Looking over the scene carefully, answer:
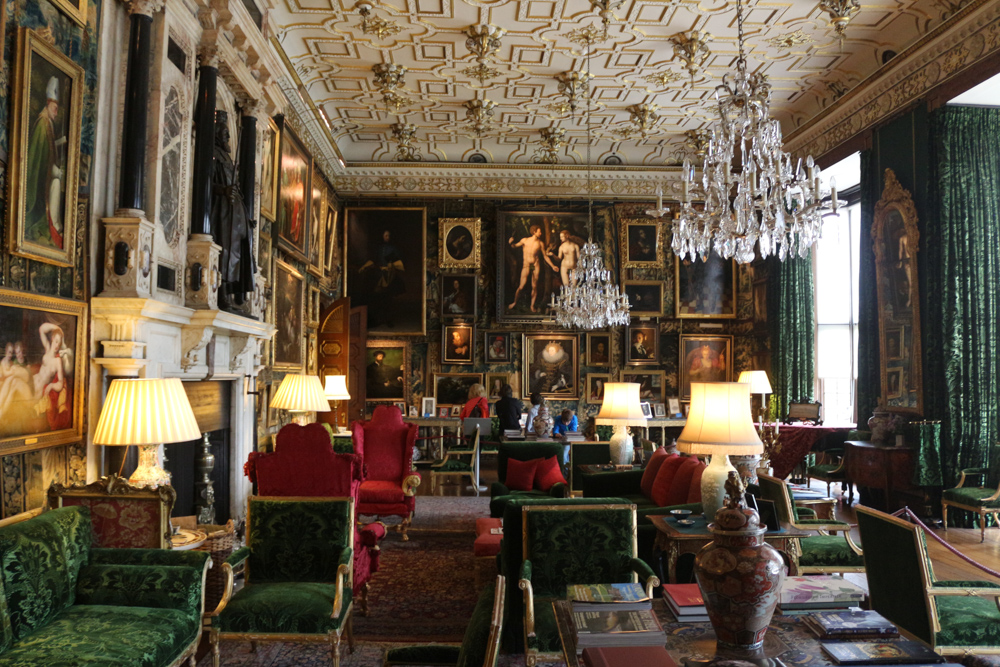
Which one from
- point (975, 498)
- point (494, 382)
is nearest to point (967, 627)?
point (975, 498)

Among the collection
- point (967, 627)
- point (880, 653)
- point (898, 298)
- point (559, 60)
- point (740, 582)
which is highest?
point (559, 60)

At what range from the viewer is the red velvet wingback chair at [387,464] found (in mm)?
7402

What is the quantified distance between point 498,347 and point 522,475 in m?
6.37

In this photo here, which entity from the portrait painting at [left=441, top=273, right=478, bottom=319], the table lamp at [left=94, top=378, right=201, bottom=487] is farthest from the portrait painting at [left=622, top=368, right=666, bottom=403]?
the table lamp at [left=94, top=378, right=201, bottom=487]

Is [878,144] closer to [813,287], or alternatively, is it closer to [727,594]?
[813,287]

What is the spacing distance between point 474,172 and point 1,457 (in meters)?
10.9

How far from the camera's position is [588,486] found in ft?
22.5

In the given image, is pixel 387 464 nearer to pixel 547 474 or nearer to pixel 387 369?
pixel 547 474

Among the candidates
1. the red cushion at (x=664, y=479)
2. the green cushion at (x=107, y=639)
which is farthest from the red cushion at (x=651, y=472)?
the green cushion at (x=107, y=639)

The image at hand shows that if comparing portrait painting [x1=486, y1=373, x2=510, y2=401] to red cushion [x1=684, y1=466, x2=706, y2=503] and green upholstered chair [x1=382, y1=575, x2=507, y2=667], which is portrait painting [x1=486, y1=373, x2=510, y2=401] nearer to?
red cushion [x1=684, y1=466, x2=706, y2=503]

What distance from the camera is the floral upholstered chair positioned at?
403 cm

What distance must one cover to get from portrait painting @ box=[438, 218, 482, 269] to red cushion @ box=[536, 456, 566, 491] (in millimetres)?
6865

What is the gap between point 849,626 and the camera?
250 centimetres

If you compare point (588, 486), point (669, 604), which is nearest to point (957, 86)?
point (588, 486)
